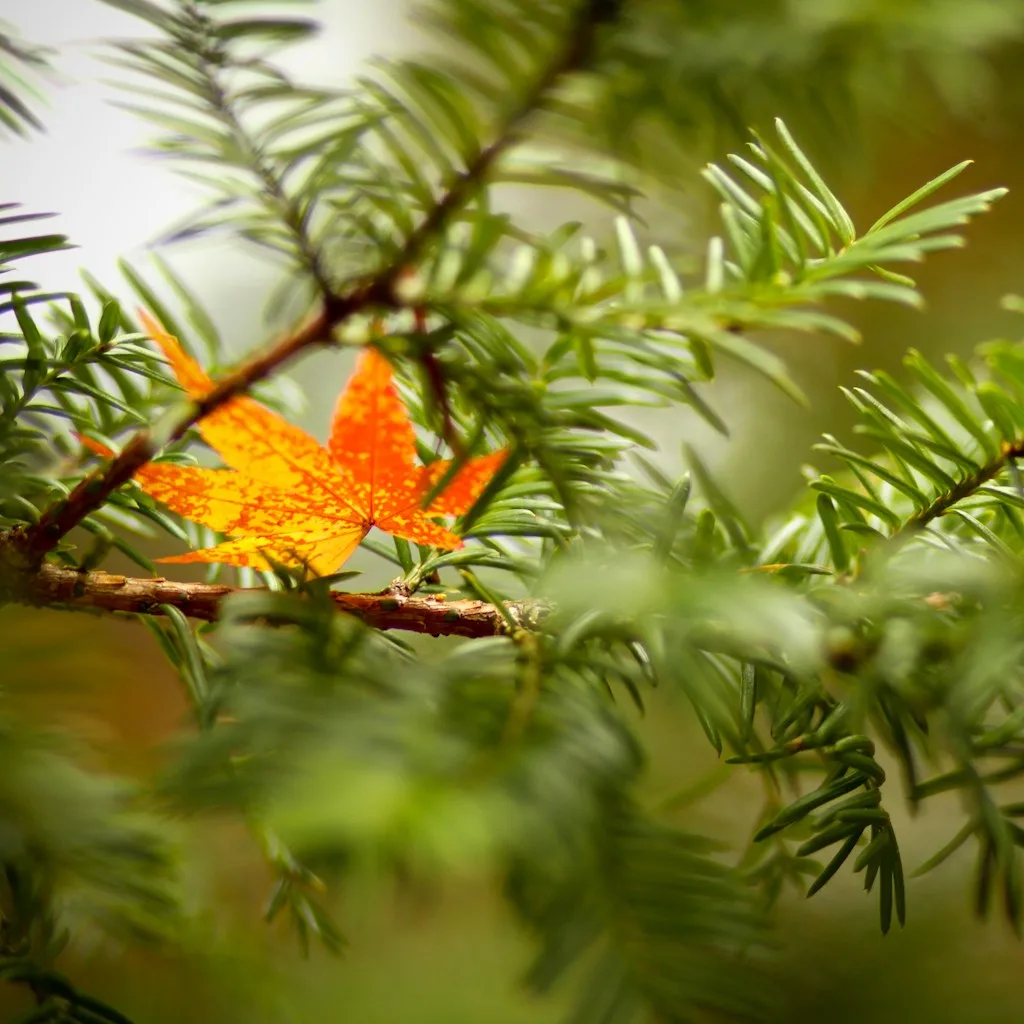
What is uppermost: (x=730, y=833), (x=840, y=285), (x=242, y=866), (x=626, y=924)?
(x=840, y=285)

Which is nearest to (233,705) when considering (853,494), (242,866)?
(853,494)

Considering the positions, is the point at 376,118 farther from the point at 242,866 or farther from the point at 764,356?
the point at 242,866

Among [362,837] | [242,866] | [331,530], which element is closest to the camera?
[362,837]

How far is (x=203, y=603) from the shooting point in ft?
0.65

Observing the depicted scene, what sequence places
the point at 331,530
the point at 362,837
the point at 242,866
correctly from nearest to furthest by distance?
the point at 362,837 → the point at 331,530 → the point at 242,866

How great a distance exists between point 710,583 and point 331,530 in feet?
0.34

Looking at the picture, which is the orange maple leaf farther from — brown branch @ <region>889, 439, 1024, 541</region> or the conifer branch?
brown branch @ <region>889, 439, 1024, 541</region>

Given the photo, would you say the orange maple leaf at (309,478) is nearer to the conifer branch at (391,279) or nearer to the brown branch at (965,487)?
the conifer branch at (391,279)

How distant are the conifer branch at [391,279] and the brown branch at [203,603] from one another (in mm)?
33

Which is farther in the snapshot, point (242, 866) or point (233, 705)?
point (242, 866)

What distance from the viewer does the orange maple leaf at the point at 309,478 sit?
0.58 ft

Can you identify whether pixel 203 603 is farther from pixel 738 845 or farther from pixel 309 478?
pixel 738 845

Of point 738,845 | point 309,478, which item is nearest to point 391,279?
point 309,478

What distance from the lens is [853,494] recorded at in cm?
21
